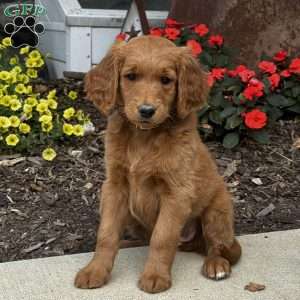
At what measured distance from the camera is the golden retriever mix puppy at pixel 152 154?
3.33 metres

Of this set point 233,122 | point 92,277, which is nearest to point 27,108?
point 233,122

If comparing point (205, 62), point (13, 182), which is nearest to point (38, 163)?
point (13, 182)

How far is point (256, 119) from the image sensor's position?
17.3ft

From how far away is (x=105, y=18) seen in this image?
6902 mm

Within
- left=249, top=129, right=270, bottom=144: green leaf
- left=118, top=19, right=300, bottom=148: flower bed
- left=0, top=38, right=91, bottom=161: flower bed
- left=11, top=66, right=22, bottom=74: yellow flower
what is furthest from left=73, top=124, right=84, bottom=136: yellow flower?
left=249, top=129, right=270, bottom=144: green leaf

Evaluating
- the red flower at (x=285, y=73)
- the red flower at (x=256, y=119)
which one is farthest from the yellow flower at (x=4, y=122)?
the red flower at (x=285, y=73)

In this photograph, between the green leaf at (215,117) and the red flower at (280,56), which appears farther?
the red flower at (280,56)

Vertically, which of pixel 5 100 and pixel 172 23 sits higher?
pixel 172 23

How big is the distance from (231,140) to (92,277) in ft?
7.77

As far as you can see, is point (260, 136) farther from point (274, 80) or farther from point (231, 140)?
point (274, 80)

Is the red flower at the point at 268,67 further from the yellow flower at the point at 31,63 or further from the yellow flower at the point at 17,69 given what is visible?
the yellow flower at the point at 17,69

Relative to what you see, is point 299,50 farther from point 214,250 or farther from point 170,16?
point 214,250

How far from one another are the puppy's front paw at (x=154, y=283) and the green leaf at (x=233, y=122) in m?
2.19

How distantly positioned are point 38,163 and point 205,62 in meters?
1.79
